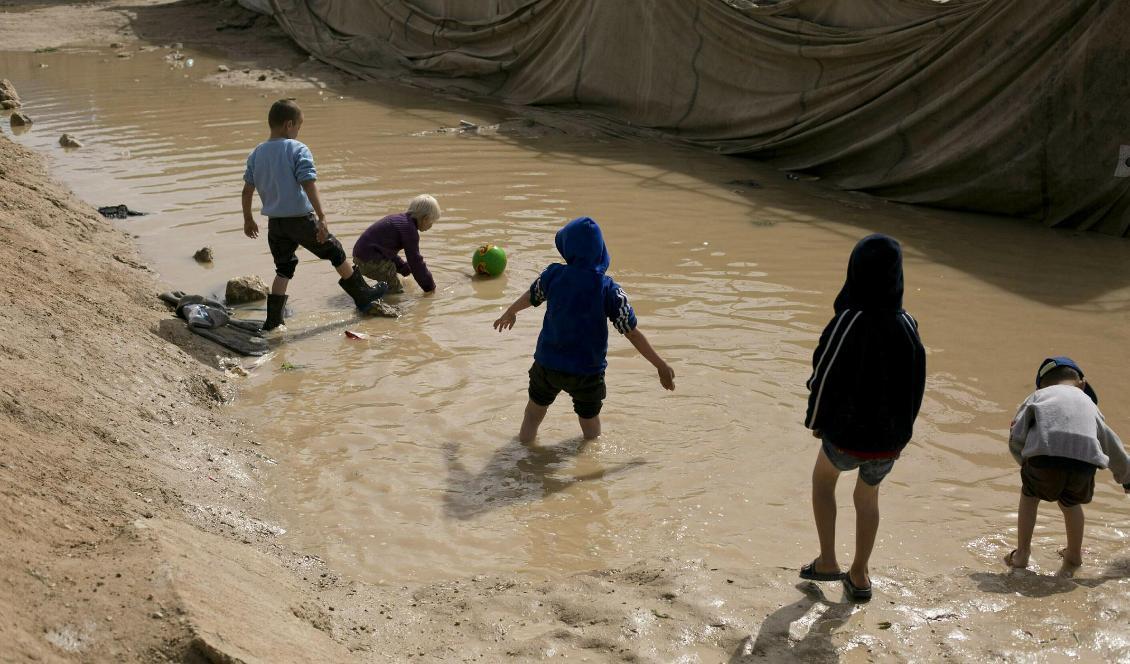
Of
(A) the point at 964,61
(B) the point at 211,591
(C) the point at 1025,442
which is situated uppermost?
(A) the point at 964,61

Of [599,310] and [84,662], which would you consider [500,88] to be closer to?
[599,310]

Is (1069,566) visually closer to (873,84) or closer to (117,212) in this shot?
(873,84)

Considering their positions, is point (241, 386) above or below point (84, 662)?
below

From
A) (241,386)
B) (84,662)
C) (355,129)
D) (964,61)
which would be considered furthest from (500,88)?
(84,662)

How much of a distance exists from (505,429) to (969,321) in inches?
149

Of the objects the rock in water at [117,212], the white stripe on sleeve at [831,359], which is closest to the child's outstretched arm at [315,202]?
the rock in water at [117,212]

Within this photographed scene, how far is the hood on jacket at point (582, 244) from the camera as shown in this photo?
5.51 m

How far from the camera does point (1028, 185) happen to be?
34.2 feet

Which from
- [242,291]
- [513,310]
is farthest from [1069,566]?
[242,291]

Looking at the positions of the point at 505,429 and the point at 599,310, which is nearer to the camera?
the point at 599,310

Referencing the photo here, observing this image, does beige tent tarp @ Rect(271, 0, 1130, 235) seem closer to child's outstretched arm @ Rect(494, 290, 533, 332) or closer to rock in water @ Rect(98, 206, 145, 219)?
rock in water @ Rect(98, 206, 145, 219)

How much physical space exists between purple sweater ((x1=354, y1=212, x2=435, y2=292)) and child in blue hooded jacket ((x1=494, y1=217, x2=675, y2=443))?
263cm

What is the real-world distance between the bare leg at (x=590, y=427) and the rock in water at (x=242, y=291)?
134 inches

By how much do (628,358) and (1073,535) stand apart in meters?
3.18
